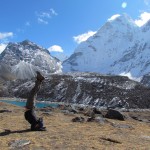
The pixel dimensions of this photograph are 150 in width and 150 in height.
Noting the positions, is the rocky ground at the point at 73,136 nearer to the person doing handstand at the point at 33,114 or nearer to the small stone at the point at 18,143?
the small stone at the point at 18,143

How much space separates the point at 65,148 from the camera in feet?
61.4

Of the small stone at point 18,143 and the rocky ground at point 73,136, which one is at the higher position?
the rocky ground at point 73,136

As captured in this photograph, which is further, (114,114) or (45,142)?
(114,114)

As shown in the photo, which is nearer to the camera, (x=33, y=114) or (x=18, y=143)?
(x=18, y=143)

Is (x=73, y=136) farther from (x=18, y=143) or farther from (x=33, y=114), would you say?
(x=18, y=143)

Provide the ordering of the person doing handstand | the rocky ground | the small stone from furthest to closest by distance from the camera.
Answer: the person doing handstand < the rocky ground < the small stone

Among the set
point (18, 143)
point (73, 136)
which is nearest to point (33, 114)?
point (73, 136)

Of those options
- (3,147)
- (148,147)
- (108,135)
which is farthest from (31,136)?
(148,147)

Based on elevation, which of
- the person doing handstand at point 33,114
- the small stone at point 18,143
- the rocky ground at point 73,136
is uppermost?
the person doing handstand at point 33,114

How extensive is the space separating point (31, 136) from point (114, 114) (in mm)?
15313

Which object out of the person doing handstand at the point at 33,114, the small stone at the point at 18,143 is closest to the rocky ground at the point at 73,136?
the small stone at the point at 18,143

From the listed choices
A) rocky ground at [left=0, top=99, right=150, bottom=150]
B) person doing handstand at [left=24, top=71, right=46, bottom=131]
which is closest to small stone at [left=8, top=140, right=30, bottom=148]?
rocky ground at [left=0, top=99, right=150, bottom=150]

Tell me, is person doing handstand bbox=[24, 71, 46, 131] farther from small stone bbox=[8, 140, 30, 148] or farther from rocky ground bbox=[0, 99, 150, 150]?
small stone bbox=[8, 140, 30, 148]

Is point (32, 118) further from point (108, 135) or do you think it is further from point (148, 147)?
point (148, 147)
